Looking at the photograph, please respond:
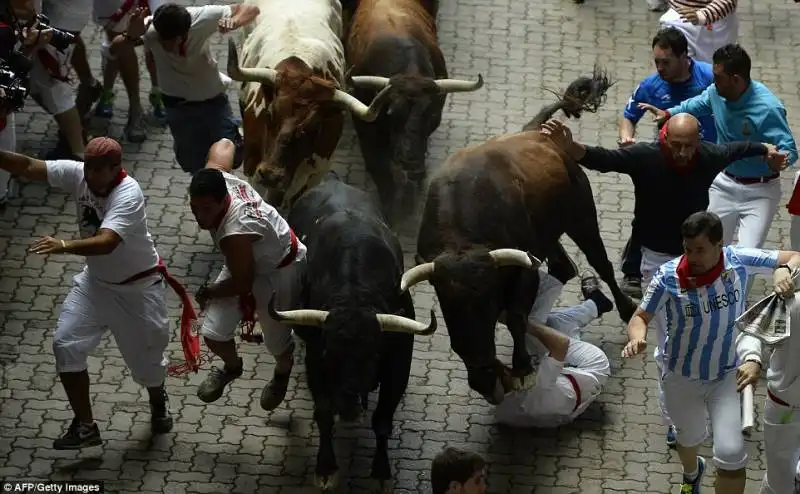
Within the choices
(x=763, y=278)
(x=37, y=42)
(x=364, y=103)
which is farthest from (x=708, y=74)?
(x=37, y=42)

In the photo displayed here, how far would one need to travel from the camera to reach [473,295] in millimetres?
9211

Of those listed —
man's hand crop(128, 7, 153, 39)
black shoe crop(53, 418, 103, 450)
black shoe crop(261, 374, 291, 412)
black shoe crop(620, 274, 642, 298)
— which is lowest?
black shoe crop(53, 418, 103, 450)

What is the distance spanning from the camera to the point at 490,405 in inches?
410

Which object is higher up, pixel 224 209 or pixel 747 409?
pixel 224 209

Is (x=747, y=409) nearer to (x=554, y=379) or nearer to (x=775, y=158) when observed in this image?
(x=554, y=379)

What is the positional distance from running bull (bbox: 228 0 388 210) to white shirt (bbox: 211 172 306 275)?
161 centimetres

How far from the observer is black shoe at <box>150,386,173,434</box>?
9.95 m

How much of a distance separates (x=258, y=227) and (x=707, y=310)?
2731 millimetres

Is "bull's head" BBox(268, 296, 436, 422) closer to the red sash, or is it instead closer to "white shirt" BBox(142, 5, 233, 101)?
the red sash

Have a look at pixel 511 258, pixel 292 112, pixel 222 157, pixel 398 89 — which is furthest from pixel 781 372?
pixel 398 89

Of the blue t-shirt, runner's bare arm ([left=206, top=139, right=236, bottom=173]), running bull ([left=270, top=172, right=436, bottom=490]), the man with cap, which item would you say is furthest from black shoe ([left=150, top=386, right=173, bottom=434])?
the blue t-shirt

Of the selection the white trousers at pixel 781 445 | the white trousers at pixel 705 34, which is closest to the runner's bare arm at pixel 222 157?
the white trousers at pixel 781 445

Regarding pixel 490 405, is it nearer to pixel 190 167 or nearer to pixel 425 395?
pixel 425 395

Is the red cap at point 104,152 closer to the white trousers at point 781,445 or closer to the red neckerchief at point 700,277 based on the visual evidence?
the red neckerchief at point 700,277
